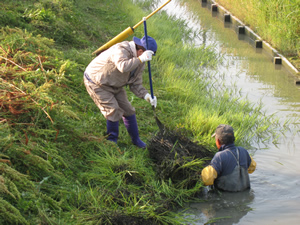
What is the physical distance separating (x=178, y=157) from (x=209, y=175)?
0.52 m

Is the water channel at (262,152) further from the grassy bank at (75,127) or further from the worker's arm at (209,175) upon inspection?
the grassy bank at (75,127)

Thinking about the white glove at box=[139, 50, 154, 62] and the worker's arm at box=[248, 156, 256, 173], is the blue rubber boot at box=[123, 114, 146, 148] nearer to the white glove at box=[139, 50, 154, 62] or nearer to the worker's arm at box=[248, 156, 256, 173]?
the white glove at box=[139, 50, 154, 62]

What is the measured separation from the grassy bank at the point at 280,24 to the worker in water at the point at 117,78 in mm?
5134

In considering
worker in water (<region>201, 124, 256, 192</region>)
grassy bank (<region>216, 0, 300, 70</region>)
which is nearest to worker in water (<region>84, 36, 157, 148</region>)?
worker in water (<region>201, 124, 256, 192</region>)

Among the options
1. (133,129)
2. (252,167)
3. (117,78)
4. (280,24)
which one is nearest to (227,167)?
(252,167)

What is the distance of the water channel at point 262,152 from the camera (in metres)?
4.28

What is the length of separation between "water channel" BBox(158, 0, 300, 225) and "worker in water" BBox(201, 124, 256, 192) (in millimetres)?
131

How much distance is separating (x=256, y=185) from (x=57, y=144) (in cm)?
232

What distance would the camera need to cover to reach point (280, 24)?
9828 millimetres

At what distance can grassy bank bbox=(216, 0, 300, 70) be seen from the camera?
9.46 m

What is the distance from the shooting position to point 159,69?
8.27 meters

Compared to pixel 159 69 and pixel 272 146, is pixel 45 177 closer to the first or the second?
pixel 272 146

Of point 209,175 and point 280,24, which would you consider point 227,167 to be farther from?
point 280,24

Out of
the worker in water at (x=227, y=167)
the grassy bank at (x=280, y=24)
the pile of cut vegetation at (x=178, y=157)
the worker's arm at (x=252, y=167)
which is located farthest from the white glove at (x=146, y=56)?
the grassy bank at (x=280, y=24)
